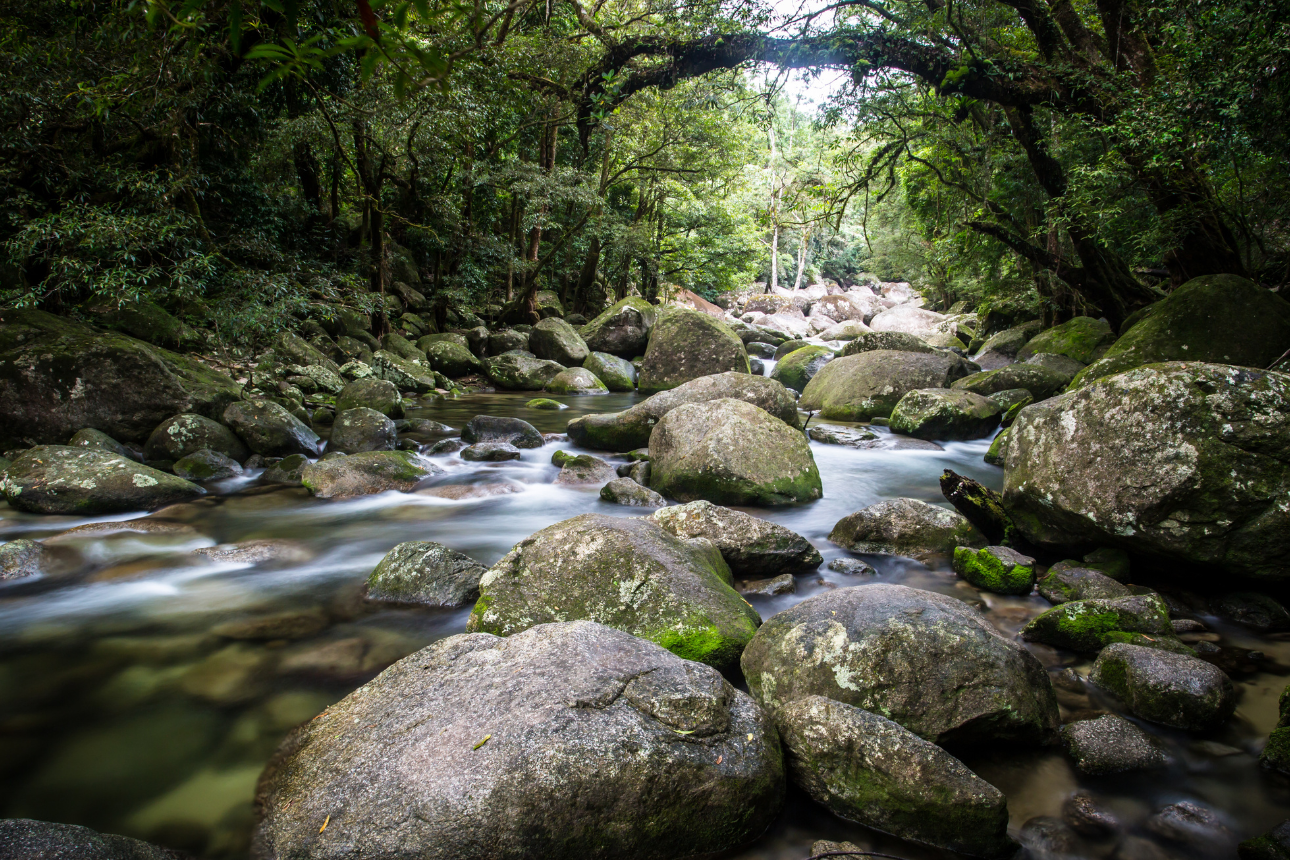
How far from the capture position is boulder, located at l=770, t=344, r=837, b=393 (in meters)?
Result: 15.3

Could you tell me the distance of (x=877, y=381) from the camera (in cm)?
1152

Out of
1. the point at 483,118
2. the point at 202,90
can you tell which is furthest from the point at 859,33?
the point at 202,90

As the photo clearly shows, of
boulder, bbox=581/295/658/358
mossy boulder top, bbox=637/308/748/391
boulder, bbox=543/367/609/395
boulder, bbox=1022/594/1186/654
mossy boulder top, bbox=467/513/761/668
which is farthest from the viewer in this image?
boulder, bbox=581/295/658/358

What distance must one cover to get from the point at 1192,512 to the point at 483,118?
38.6ft

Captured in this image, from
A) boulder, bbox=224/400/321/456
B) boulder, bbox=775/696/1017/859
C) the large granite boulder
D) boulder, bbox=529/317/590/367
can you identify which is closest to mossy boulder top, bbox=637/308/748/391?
boulder, bbox=529/317/590/367

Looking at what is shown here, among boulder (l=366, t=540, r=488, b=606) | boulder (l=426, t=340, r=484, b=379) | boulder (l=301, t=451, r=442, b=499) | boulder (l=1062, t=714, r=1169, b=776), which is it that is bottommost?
boulder (l=1062, t=714, r=1169, b=776)

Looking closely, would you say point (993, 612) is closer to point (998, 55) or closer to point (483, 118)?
point (998, 55)

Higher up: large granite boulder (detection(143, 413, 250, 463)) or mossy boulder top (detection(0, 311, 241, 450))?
mossy boulder top (detection(0, 311, 241, 450))

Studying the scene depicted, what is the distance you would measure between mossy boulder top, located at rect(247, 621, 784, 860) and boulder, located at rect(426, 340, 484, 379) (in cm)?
1352

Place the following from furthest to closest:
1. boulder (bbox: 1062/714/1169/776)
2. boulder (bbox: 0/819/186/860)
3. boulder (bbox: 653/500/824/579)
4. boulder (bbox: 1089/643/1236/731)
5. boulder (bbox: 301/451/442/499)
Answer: boulder (bbox: 301/451/442/499), boulder (bbox: 653/500/824/579), boulder (bbox: 1089/643/1236/731), boulder (bbox: 1062/714/1169/776), boulder (bbox: 0/819/186/860)

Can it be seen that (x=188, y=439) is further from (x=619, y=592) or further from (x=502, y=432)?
(x=619, y=592)

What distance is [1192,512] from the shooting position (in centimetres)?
407

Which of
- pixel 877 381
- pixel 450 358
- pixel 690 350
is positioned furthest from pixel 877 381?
pixel 450 358

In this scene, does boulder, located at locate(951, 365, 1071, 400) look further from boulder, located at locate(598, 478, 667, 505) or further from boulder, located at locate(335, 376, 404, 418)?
boulder, located at locate(335, 376, 404, 418)
